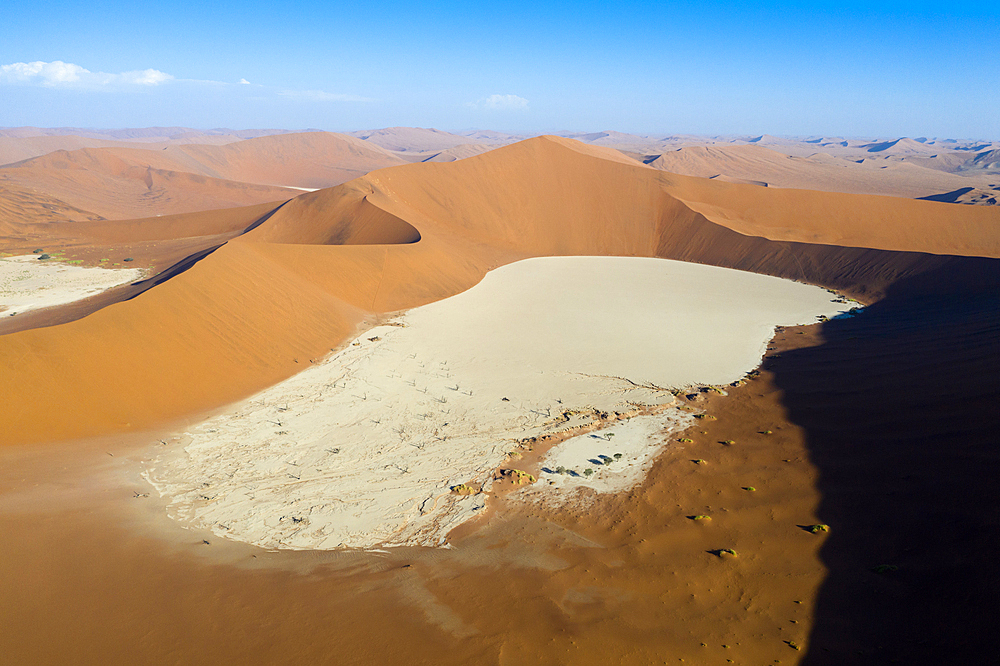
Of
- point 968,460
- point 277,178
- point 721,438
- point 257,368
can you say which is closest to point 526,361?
point 721,438

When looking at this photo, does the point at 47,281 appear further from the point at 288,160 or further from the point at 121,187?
the point at 288,160

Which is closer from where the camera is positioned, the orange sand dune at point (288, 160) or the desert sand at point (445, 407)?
the desert sand at point (445, 407)

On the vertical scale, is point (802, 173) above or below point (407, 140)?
below

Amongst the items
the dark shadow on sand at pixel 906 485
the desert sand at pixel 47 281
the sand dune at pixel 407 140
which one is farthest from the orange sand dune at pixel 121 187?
the sand dune at pixel 407 140

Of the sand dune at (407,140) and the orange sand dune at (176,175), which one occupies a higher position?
the sand dune at (407,140)

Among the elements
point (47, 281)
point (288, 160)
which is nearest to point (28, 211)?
point (47, 281)

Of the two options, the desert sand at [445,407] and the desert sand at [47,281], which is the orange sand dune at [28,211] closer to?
the desert sand at [47,281]
